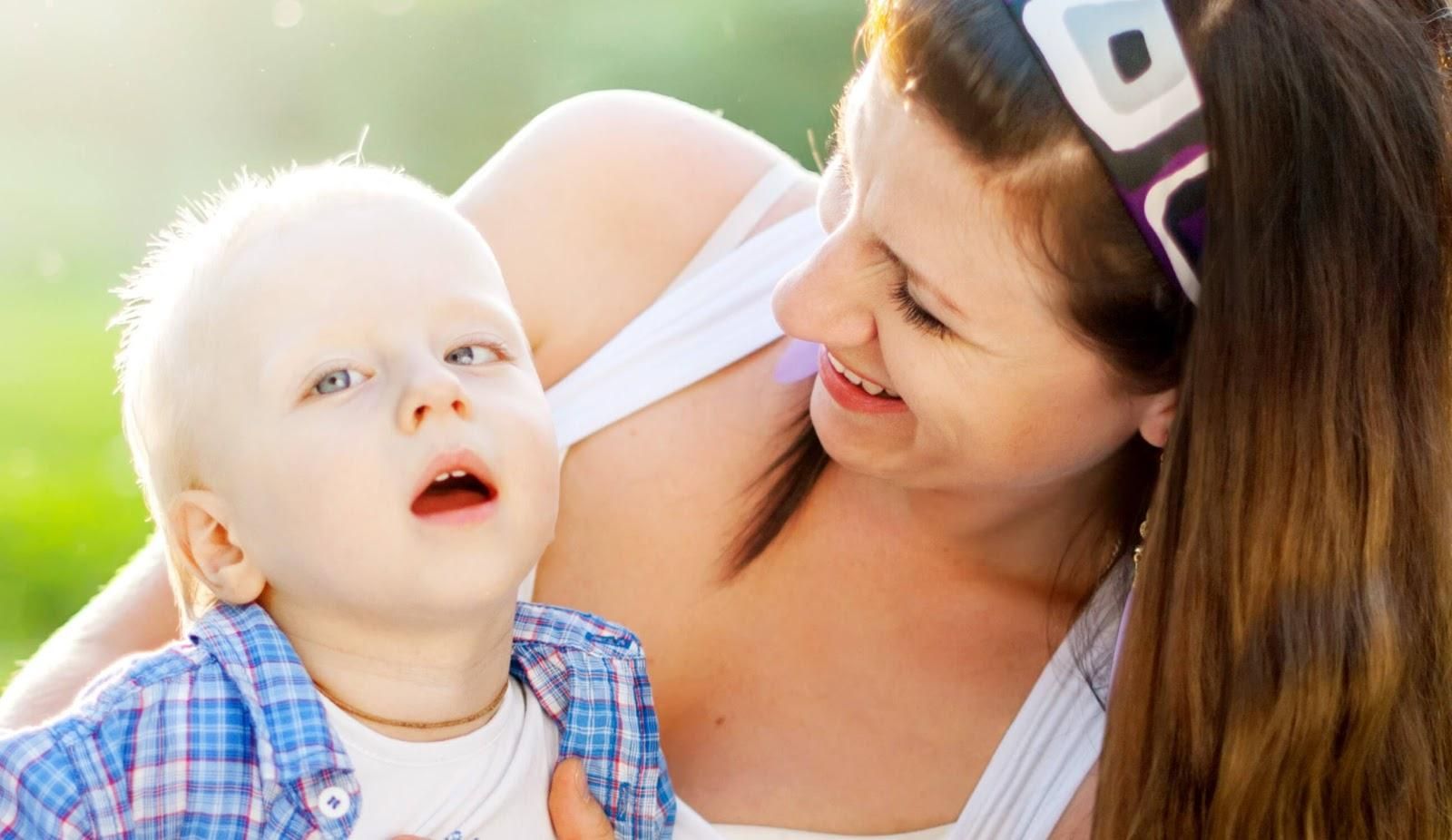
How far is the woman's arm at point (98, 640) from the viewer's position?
219 centimetres

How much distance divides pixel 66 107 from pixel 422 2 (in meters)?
1.72

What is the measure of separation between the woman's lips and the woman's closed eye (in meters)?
0.13

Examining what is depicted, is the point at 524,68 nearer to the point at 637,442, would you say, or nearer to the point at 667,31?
the point at 667,31

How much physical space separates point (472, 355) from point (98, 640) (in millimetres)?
819

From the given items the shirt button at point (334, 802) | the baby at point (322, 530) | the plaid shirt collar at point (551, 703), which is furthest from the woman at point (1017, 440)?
the shirt button at point (334, 802)

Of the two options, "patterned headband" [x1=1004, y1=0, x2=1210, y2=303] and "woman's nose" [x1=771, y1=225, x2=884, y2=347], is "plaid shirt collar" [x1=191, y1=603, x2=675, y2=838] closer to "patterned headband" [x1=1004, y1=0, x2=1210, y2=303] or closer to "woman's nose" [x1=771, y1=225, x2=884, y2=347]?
"woman's nose" [x1=771, y1=225, x2=884, y2=347]

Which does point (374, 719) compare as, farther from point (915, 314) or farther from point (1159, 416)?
point (1159, 416)

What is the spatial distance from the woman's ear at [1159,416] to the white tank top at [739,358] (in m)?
0.32

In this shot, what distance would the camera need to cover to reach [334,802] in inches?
67.6

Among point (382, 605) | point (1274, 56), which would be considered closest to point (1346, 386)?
point (1274, 56)

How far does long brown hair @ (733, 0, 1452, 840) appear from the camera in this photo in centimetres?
181

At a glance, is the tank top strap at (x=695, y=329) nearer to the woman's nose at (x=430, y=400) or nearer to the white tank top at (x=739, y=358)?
the white tank top at (x=739, y=358)

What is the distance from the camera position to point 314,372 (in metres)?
1.74

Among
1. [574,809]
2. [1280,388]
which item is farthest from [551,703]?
[1280,388]
